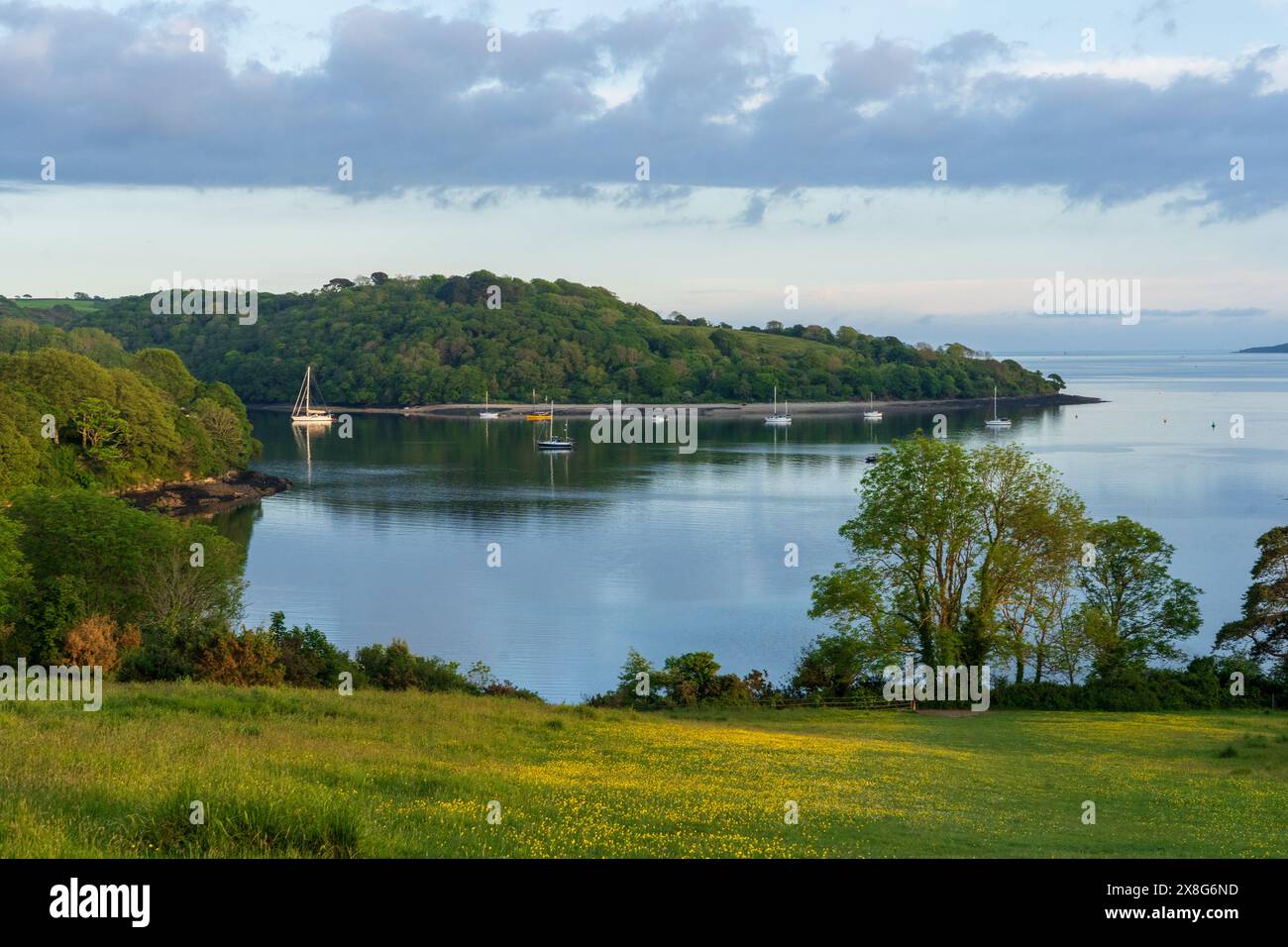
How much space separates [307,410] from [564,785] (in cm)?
13928

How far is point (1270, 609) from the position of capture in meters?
30.6

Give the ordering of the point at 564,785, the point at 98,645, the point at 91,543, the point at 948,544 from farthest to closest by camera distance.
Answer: the point at 91,543 → the point at 948,544 → the point at 98,645 → the point at 564,785

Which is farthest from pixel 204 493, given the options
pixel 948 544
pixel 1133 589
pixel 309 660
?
pixel 1133 589

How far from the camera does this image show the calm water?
129ft

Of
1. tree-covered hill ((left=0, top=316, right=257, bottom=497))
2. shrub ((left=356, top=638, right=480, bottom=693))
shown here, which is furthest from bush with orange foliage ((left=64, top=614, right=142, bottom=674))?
tree-covered hill ((left=0, top=316, right=257, bottom=497))

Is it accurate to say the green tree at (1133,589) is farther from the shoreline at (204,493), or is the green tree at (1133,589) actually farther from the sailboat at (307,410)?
the sailboat at (307,410)

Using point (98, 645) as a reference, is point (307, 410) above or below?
above

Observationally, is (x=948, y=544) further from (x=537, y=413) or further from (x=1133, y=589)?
(x=537, y=413)

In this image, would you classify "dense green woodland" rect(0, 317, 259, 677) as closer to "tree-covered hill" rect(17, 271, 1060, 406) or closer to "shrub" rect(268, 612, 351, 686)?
"shrub" rect(268, 612, 351, 686)

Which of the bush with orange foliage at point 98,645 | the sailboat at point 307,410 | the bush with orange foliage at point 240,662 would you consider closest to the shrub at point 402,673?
the bush with orange foliage at point 240,662

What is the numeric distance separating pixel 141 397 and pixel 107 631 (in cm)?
5185

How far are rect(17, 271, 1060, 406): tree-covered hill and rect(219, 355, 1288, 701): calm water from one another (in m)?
47.9

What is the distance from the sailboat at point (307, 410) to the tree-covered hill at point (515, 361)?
5.87 meters
